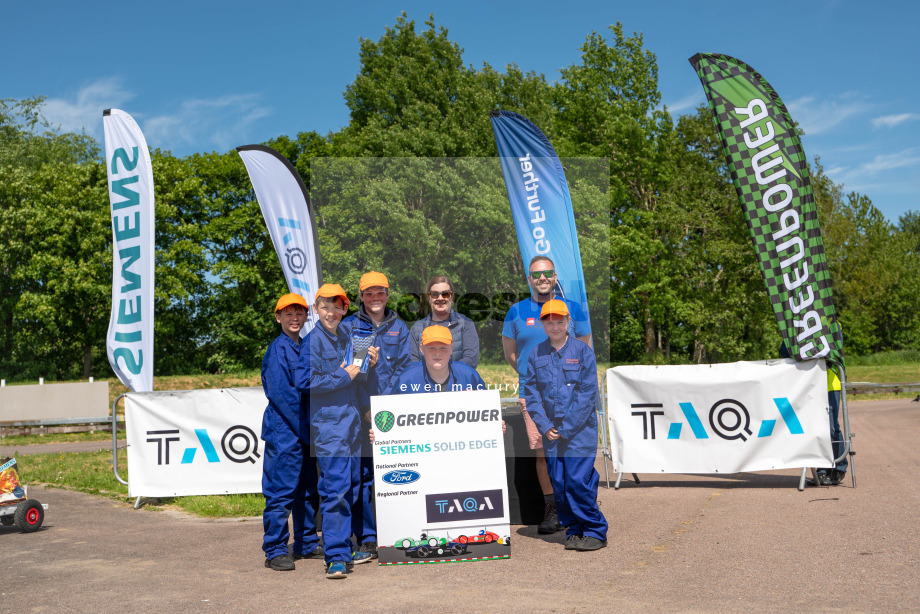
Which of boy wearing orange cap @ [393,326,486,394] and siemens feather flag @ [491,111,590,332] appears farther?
siemens feather flag @ [491,111,590,332]

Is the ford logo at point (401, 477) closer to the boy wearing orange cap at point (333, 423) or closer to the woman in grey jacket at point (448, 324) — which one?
the boy wearing orange cap at point (333, 423)

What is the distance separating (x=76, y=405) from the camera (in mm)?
23031

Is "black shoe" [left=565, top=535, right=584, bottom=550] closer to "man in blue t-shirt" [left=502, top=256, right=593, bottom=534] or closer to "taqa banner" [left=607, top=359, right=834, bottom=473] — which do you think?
"man in blue t-shirt" [left=502, top=256, right=593, bottom=534]

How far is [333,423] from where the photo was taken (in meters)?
5.67

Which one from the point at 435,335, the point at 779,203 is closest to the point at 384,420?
the point at 435,335

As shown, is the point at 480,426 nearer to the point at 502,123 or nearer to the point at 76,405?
the point at 502,123

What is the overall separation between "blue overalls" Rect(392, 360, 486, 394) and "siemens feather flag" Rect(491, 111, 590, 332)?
16.4 feet

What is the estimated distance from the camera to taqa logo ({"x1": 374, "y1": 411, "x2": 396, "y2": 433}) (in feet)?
19.5

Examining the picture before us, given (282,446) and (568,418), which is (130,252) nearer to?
(282,446)

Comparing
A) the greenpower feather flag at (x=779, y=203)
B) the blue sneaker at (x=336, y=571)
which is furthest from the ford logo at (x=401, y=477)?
the greenpower feather flag at (x=779, y=203)

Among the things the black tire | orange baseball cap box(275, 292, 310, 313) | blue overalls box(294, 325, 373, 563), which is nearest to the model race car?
blue overalls box(294, 325, 373, 563)

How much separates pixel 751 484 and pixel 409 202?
24230 millimetres

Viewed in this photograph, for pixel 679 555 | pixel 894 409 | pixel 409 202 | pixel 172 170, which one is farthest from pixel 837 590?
pixel 172 170

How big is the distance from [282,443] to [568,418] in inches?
90.6
